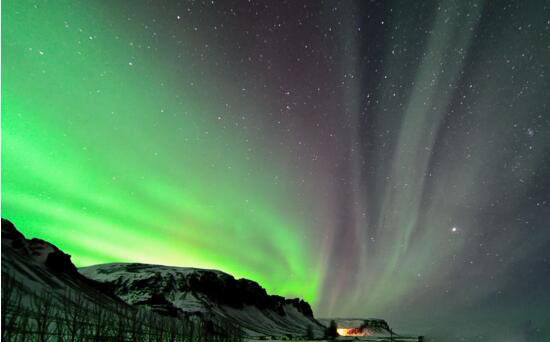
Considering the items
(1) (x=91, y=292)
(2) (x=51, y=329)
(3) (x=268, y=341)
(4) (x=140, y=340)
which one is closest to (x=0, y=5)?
(4) (x=140, y=340)

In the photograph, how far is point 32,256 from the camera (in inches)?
6521

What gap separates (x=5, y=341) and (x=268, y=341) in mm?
169719

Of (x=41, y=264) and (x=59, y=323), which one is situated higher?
(x=41, y=264)

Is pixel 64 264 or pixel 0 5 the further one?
pixel 64 264

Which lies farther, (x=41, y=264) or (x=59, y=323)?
(x=41, y=264)

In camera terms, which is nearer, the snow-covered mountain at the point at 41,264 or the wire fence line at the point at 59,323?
the wire fence line at the point at 59,323

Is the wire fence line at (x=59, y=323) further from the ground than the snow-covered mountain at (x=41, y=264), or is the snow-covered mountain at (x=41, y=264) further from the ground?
the snow-covered mountain at (x=41, y=264)

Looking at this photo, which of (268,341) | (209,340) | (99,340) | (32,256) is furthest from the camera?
(268,341)

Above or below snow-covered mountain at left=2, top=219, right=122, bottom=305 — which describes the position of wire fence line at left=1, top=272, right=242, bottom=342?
below

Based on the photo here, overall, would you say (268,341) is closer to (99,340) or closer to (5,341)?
(99,340)

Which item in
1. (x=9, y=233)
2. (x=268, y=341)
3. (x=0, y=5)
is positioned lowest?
(x=268, y=341)

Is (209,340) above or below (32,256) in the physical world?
below

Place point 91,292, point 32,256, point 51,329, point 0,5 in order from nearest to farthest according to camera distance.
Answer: point 0,5, point 51,329, point 91,292, point 32,256

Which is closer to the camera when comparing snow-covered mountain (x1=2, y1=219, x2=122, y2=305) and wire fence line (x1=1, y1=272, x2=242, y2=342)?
wire fence line (x1=1, y1=272, x2=242, y2=342)
